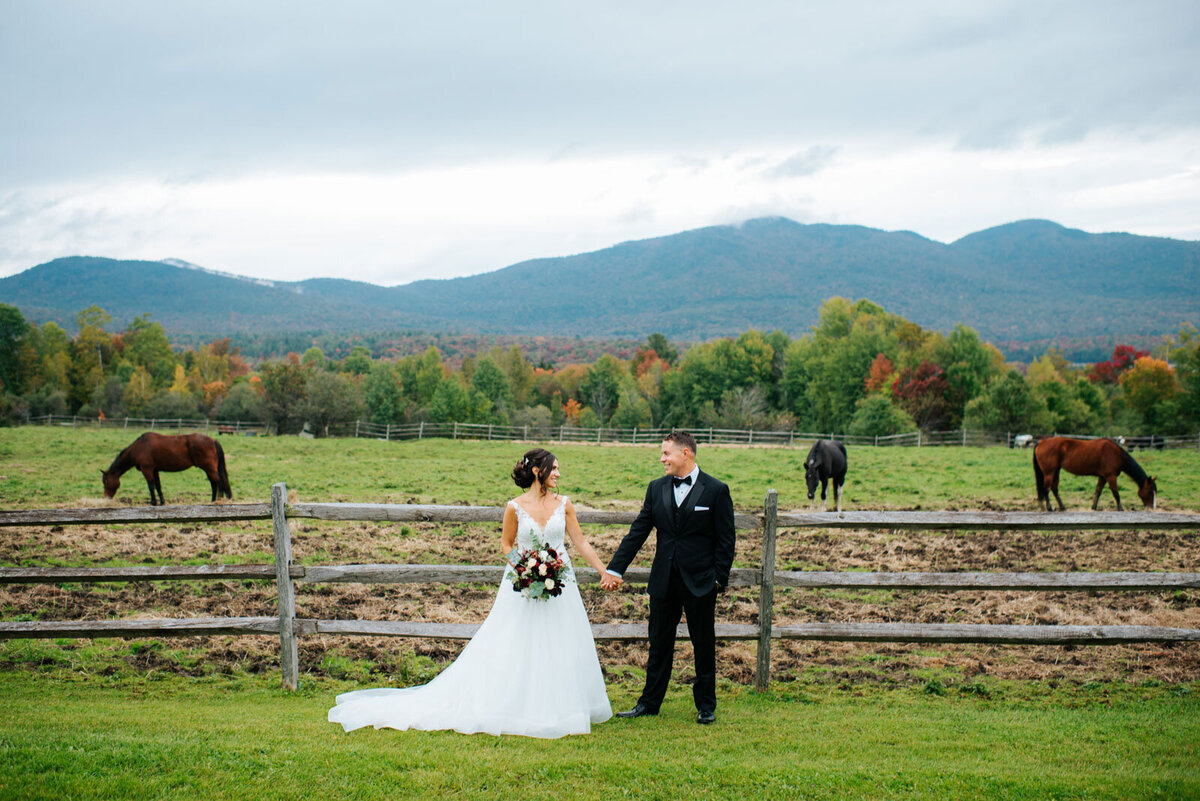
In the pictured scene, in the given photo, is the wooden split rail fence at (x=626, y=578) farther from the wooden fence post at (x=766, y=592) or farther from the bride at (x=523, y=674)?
the bride at (x=523, y=674)

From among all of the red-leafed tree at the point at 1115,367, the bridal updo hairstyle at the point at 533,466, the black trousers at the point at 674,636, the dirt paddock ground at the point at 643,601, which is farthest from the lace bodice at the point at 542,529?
the red-leafed tree at the point at 1115,367

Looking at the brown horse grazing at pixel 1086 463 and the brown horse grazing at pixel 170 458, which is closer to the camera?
the brown horse grazing at pixel 1086 463

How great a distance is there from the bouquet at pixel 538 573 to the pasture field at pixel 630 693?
1.02 m

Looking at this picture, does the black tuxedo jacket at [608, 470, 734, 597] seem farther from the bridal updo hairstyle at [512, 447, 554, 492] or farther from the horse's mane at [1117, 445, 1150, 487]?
the horse's mane at [1117, 445, 1150, 487]

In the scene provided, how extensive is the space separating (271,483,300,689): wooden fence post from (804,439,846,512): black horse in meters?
13.6

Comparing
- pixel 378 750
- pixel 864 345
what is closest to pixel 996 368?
pixel 864 345

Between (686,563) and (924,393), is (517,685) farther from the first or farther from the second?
(924,393)

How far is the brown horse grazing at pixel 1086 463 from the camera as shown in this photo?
17.2 meters

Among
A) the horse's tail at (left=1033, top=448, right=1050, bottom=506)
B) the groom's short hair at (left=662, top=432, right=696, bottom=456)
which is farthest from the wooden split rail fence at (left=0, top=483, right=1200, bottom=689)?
the horse's tail at (left=1033, top=448, right=1050, bottom=506)

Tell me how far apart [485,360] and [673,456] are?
89202mm

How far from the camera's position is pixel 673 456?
5.79 meters

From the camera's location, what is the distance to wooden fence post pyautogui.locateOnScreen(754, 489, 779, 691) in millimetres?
6574

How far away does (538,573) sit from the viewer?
Answer: 574 cm

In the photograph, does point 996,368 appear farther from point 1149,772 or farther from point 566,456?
point 1149,772
